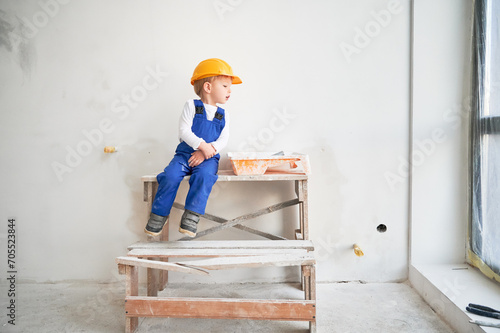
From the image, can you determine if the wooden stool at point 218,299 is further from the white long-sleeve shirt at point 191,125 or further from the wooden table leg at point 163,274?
the white long-sleeve shirt at point 191,125

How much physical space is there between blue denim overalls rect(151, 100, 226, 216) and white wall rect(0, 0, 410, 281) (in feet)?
1.05

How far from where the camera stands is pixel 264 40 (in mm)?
2701

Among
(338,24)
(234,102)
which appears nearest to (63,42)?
(234,102)

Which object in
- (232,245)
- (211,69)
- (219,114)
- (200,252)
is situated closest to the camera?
(200,252)

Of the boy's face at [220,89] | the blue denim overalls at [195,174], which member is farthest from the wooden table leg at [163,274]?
the boy's face at [220,89]

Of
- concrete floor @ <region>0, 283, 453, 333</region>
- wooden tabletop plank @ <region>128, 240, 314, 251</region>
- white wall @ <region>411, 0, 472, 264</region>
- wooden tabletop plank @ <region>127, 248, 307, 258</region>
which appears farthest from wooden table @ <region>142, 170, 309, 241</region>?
white wall @ <region>411, 0, 472, 264</region>

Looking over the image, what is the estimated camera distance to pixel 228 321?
2191 millimetres

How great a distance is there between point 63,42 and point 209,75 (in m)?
1.28

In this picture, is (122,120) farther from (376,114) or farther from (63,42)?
(376,114)

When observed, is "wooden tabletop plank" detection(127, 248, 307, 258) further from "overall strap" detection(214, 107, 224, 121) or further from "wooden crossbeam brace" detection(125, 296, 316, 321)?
"overall strap" detection(214, 107, 224, 121)

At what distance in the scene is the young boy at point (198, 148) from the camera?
223 cm

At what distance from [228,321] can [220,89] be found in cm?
155

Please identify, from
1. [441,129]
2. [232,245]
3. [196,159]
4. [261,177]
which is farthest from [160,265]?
[441,129]

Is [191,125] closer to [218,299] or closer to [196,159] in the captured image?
[196,159]
